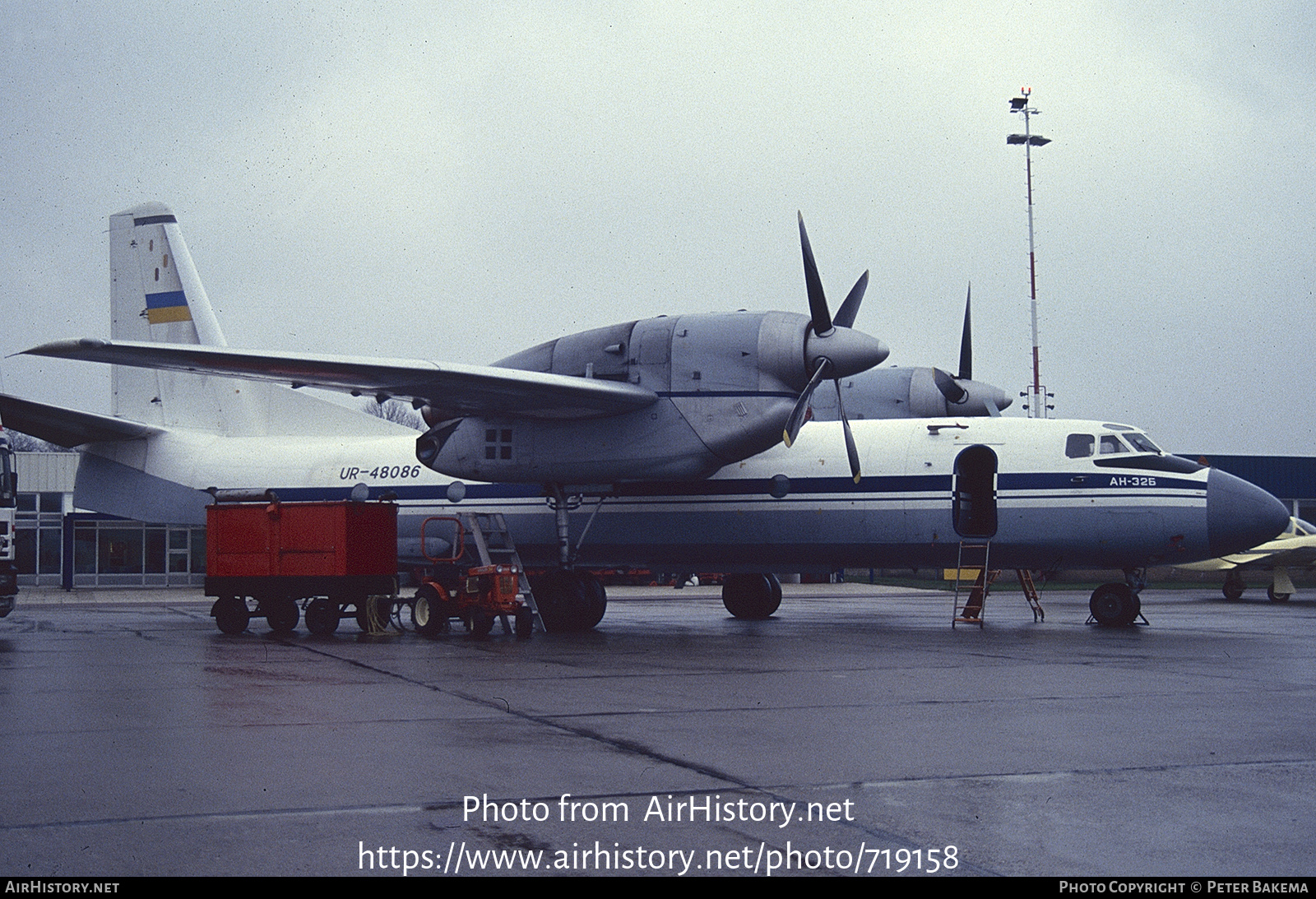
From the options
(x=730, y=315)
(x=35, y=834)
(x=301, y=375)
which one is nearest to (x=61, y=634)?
(x=301, y=375)

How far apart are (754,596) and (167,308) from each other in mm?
12976

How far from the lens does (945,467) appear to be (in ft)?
62.7

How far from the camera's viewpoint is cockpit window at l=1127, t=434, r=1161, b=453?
19.0 metres

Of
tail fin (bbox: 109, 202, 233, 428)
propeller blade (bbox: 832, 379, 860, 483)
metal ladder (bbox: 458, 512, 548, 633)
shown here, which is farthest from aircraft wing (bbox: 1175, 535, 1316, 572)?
tail fin (bbox: 109, 202, 233, 428)

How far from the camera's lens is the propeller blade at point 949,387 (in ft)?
72.0

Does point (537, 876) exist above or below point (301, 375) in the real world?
below

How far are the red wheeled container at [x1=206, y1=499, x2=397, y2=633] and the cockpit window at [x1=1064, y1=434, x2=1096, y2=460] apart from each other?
10676 mm

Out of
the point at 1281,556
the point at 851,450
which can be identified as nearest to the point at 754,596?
the point at 851,450

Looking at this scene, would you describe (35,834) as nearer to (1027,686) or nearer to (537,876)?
(537,876)

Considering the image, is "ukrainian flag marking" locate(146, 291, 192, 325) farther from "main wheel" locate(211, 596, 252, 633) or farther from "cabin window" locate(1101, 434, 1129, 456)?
"cabin window" locate(1101, 434, 1129, 456)

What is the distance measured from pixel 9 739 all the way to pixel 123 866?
381 cm

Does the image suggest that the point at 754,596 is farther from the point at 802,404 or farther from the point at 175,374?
the point at 175,374

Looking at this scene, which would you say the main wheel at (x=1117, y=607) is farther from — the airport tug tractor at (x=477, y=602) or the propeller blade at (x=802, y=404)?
the airport tug tractor at (x=477, y=602)

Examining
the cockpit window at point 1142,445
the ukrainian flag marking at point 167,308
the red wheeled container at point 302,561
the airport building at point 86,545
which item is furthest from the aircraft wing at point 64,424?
the airport building at point 86,545
